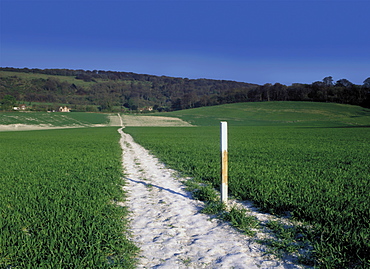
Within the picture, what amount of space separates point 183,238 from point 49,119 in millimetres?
84788

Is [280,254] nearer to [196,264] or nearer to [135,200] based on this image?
[196,264]

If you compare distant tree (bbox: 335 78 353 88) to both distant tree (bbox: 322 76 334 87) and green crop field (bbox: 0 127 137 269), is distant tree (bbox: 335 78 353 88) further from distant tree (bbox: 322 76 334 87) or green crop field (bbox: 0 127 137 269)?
green crop field (bbox: 0 127 137 269)

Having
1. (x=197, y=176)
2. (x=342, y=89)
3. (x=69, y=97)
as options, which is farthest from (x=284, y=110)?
(x=69, y=97)

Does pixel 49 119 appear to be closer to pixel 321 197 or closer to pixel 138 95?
pixel 321 197

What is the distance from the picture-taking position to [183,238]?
4.54 m

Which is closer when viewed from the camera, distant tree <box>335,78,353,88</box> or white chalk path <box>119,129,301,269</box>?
white chalk path <box>119,129,301,269</box>

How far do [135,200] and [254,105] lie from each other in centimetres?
10676

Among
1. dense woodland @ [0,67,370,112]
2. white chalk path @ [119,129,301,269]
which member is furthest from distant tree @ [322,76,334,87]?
white chalk path @ [119,129,301,269]

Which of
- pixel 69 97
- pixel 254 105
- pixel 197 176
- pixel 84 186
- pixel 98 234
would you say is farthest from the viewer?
pixel 69 97

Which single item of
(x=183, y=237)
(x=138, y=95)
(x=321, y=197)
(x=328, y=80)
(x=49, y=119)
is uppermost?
(x=328, y=80)

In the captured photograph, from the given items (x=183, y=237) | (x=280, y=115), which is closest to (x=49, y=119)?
(x=280, y=115)

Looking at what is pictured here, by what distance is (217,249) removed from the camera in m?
4.10

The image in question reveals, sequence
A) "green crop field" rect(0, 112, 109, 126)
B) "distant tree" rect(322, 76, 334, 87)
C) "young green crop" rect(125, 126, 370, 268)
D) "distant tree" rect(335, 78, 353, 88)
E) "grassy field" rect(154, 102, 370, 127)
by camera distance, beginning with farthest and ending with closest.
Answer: "distant tree" rect(322, 76, 334, 87) → "distant tree" rect(335, 78, 353, 88) → "grassy field" rect(154, 102, 370, 127) → "green crop field" rect(0, 112, 109, 126) → "young green crop" rect(125, 126, 370, 268)

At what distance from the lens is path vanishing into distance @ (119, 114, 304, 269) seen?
147 inches
